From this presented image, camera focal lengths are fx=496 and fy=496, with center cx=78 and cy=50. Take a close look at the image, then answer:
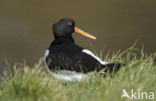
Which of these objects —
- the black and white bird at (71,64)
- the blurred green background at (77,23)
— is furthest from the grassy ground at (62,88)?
the blurred green background at (77,23)

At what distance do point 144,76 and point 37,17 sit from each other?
37.2 ft

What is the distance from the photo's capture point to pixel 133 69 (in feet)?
22.3

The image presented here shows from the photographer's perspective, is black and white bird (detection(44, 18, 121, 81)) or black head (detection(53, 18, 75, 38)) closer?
black and white bird (detection(44, 18, 121, 81))

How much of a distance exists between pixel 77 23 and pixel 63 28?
8.75 m

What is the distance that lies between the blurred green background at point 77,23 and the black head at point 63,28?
169 inches

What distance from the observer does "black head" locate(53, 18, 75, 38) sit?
7777 millimetres

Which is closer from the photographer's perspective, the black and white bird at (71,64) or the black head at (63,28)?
the black and white bird at (71,64)

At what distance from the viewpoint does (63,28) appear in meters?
7.82

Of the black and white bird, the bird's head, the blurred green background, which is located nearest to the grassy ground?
the black and white bird

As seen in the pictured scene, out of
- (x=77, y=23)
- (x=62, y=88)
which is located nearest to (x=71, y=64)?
(x=62, y=88)

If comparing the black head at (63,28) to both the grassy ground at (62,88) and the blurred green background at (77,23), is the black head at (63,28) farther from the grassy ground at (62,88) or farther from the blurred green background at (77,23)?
the blurred green background at (77,23)

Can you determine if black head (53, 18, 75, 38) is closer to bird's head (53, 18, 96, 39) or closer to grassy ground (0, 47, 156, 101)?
bird's head (53, 18, 96, 39)

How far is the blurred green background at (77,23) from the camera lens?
45.3ft

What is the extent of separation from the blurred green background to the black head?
4.30m
